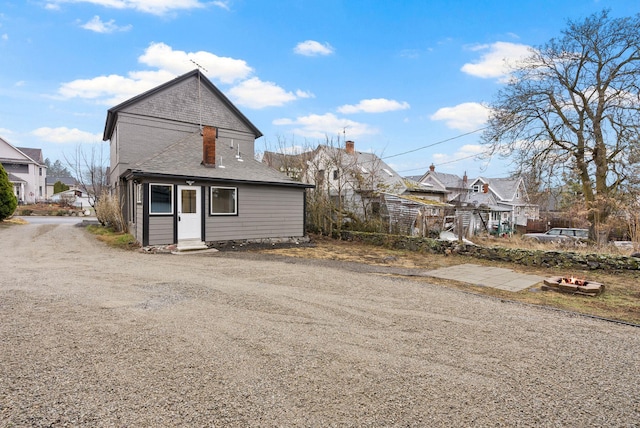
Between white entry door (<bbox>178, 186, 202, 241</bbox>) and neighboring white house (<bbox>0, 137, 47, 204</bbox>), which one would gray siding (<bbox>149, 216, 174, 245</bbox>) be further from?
neighboring white house (<bbox>0, 137, 47, 204</bbox>)

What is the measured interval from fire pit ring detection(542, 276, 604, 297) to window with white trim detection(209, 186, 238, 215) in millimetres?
9513

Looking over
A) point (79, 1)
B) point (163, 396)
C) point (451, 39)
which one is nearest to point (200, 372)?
point (163, 396)

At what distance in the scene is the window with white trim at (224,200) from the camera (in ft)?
38.9

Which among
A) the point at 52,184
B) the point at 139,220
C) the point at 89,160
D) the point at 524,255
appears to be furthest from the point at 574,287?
the point at 52,184

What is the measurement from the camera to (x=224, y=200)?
39.8 ft

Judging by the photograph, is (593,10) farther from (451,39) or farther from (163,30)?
(163,30)

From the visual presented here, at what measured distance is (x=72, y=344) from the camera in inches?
137

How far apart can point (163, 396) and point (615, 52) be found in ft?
65.4

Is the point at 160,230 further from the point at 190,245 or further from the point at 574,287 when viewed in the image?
the point at 574,287

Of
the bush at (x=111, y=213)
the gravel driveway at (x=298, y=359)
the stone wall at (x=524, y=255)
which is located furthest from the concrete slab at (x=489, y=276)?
the bush at (x=111, y=213)

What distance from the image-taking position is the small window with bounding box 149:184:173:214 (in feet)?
34.5

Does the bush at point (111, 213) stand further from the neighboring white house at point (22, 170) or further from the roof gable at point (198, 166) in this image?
the neighboring white house at point (22, 170)

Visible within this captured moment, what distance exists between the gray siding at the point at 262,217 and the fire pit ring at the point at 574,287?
9130mm

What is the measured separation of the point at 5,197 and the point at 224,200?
14364 mm
